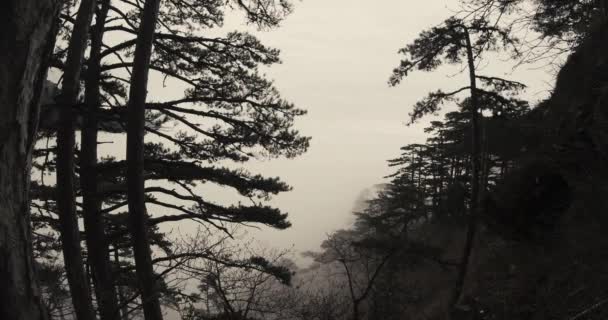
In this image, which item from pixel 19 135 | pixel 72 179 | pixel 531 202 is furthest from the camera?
pixel 531 202

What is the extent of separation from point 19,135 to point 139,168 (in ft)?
13.0

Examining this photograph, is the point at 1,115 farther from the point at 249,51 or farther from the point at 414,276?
the point at 414,276

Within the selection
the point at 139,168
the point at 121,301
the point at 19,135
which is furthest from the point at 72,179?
the point at 19,135

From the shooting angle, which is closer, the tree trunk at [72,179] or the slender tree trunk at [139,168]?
the tree trunk at [72,179]

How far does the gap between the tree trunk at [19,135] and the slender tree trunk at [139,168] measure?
3818 millimetres

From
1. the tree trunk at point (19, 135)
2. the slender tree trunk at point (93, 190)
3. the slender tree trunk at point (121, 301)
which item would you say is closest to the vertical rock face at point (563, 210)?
the tree trunk at point (19, 135)

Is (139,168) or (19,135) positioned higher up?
(139,168)

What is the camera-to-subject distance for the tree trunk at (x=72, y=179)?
493 cm

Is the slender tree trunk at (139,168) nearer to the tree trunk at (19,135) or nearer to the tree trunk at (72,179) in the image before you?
the tree trunk at (72,179)

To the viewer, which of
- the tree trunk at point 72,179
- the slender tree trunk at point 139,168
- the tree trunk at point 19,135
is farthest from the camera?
the slender tree trunk at point 139,168

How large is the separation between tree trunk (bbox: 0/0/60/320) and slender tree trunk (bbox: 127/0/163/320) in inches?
150

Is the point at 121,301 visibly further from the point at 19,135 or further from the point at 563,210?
the point at 563,210

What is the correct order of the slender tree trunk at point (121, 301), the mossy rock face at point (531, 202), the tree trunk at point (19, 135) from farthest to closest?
1. the mossy rock face at point (531, 202)
2. the slender tree trunk at point (121, 301)
3. the tree trunk at point (19, 135)

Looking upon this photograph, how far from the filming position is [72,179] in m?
5.16
